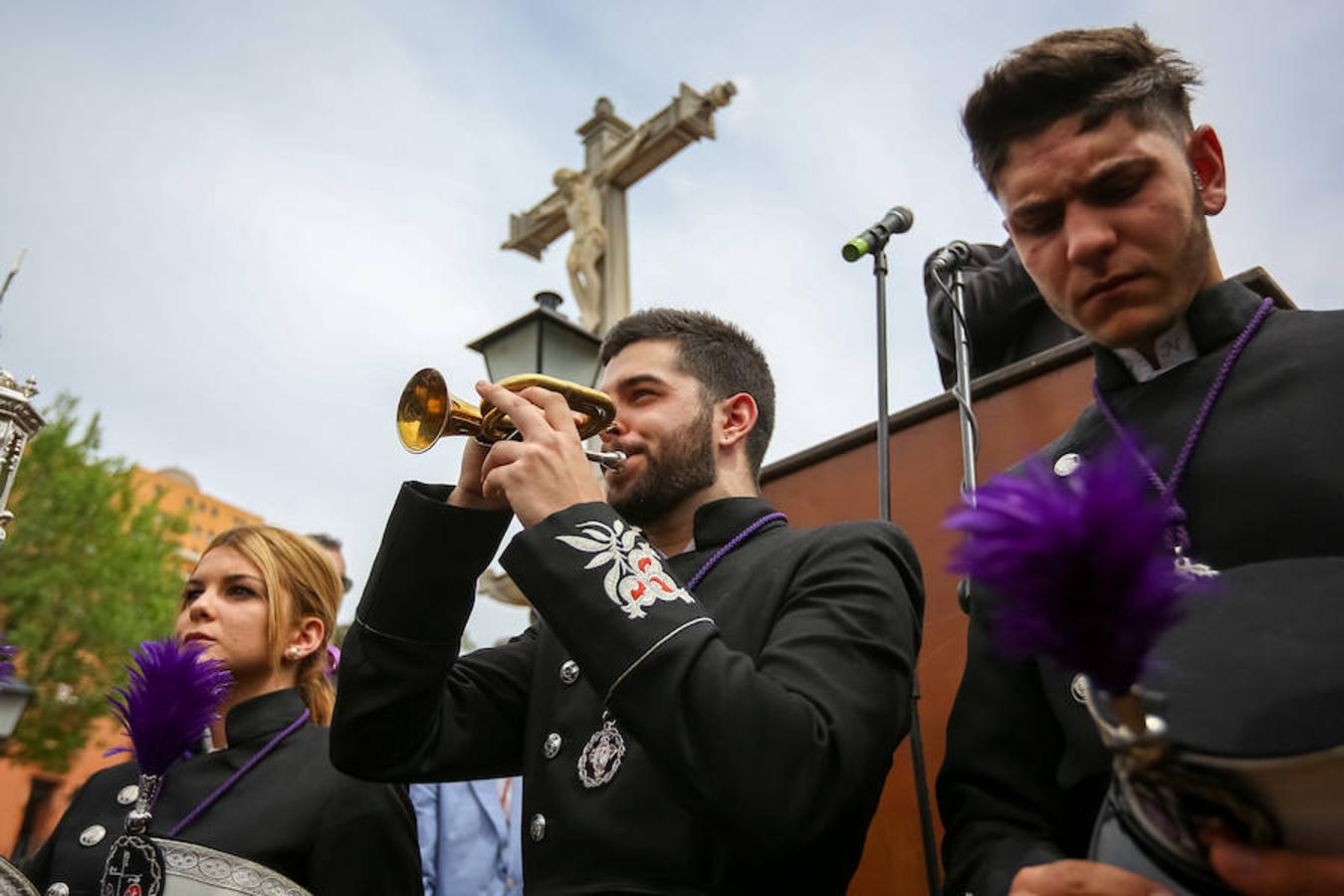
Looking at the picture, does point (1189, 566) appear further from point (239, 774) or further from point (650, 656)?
point (239, 774)

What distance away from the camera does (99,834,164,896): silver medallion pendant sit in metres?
2.27

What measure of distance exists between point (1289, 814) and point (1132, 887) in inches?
6.8

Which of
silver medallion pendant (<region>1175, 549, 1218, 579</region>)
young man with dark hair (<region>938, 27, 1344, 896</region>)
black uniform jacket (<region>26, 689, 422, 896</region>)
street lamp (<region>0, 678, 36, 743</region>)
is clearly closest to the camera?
silver medallion pendant (<region>1175, 549, 1218, 579</region>)

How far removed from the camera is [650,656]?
1783 mm

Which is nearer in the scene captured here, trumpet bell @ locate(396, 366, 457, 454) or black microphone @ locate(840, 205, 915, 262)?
trumpet bell @ locate(396, 366, 457, 454)

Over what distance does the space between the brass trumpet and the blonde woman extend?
102cm

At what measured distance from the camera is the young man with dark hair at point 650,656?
177 centimetres

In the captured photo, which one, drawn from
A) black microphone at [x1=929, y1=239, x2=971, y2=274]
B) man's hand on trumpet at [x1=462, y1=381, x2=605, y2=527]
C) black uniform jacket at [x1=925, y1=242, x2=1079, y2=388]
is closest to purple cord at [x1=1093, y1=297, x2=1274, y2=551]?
man's hand on trumpet at [x1=462, y1=381, x2=605, y2=527]

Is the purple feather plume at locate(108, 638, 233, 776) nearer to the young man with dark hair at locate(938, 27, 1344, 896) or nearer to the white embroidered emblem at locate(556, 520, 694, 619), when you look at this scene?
the white embroidered emblem at locate(556, 520, 694, 619)

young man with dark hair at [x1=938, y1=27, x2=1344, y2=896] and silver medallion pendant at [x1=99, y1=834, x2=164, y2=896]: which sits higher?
young man with dark hair at [x1=938, y1=27, x2=1344, y2=896]

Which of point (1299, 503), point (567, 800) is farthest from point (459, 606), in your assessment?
point (1299, 503)

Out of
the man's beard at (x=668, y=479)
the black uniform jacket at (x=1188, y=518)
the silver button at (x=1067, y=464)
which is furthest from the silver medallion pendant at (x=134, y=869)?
the silver button at (x=1067, y=464)

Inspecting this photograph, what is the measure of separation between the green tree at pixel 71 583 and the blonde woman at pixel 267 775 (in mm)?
15696

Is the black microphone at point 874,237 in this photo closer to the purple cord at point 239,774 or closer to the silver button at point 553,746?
the silver button at point 553,746
